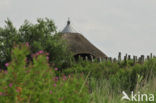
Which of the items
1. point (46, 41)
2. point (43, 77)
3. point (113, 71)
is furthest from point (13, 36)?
point (43, 77)

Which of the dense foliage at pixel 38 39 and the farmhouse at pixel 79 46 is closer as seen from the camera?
the dense foliage at pixel 38 39

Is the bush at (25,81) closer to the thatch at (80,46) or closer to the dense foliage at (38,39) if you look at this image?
the dense foliage at (38,39)

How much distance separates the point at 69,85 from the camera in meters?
4.90

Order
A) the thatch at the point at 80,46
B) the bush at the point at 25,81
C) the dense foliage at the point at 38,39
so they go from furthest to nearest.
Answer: the thatch at the point at 80,46 < the dense foliage at the point at 38,39 < the bush at the point at 25,81

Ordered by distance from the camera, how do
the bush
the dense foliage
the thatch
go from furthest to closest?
the thatch < the dense foliage < the bush

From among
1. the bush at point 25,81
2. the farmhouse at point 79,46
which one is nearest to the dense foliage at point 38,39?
the farmhouse at point 79,46

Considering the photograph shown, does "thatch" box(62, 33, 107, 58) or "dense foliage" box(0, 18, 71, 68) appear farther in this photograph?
"thatch" box(62, 33, 107, 58)

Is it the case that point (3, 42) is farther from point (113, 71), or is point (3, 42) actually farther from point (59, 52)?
point (113, 71)

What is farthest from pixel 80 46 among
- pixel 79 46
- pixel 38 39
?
pixel 38 39

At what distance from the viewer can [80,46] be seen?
95.0ft

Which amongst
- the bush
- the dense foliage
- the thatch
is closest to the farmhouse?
the thatch

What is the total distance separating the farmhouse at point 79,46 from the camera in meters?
28.4

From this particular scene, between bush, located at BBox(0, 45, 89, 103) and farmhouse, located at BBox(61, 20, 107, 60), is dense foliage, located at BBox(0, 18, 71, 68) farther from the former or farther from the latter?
bush, located at BBox(0, 45, 89, 103)

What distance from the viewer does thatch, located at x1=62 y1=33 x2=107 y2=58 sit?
28375mm
